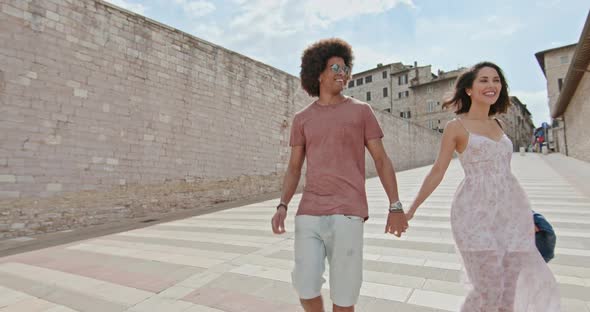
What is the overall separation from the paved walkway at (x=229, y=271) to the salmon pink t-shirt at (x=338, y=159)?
51.1 inches

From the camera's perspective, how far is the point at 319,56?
197cm

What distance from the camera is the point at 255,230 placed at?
590 centimetres

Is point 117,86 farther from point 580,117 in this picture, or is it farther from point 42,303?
point 580,117

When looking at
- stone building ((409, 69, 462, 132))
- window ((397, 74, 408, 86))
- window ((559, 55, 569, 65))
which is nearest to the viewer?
window ((559, 55, 569, 65))

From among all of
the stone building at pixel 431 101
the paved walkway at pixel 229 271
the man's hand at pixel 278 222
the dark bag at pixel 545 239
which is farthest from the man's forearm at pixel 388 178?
the stone building at pixel 431 101

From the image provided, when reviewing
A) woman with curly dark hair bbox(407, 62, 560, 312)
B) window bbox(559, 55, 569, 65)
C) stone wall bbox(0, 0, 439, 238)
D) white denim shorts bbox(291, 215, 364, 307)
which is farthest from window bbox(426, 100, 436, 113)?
white denim shorts bbox(291, 215, 364, 307)

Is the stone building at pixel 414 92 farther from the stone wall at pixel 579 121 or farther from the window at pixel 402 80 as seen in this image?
the stone wall at pixel 579 121

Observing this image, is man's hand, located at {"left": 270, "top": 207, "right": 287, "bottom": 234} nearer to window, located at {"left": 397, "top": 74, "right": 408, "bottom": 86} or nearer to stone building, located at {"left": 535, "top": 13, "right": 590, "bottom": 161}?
stone building, located at {"left": 535, "top": 13, "right": 590, "bottom": 161}

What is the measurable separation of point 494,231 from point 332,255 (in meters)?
0.86

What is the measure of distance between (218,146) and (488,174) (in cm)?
993

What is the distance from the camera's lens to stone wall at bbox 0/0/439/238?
674 centimetres

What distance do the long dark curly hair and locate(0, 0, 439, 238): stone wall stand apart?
799 centimetres

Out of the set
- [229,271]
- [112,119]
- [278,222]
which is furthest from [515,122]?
[278,222]

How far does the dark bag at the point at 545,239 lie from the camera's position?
1739 mm
